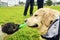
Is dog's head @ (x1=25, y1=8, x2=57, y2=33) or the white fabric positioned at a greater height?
dog's head @ (x1=25, y1=8, x2=57, y2=33)

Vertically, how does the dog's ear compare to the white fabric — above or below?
above

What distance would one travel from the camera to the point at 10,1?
4.54m

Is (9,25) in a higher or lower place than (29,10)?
higher

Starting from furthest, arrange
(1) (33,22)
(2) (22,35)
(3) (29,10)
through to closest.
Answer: (3) (29,10) → (2) (22,35) → (1) (33,22)

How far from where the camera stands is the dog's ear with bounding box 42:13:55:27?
5.01ft

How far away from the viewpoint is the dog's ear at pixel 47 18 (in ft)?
5.01

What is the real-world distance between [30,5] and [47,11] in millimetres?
1543

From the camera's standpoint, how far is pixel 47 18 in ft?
5.06

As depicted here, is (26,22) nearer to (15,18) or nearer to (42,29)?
(42,29)

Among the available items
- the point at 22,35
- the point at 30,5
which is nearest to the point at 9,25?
the point at 22,35

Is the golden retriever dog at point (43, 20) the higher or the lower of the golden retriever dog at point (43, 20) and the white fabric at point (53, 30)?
the higher

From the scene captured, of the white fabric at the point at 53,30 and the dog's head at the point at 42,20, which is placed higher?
the dog's head at the point at 42,20

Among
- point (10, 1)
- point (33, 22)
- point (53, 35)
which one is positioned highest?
point (33, 22)

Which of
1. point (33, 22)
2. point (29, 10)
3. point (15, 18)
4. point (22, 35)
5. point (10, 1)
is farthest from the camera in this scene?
point (10, 1)
